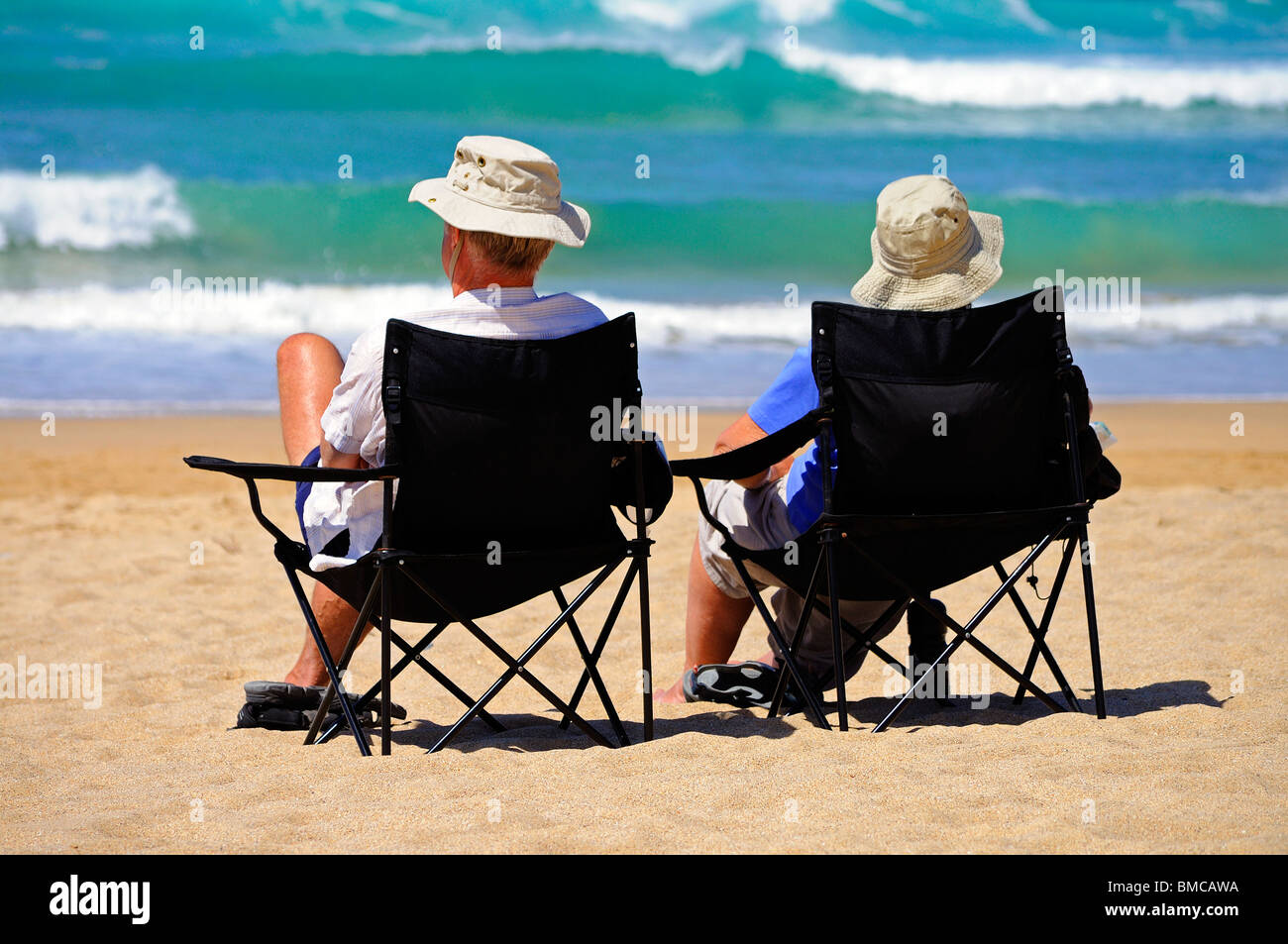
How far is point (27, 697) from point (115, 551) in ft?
7.12

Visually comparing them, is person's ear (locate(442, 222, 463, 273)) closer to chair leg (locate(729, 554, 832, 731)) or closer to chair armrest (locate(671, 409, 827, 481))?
chair armrest (locate(671, 409, 827, 481))

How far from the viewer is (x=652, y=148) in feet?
65.6

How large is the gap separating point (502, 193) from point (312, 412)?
75 centimetres

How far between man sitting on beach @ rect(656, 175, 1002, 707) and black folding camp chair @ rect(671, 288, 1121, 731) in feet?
0.48

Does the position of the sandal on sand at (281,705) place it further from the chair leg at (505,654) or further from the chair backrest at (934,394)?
the chair backrest at (934,394)

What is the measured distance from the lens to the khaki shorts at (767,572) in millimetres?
3066

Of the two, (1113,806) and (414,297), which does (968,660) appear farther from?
(414,297)

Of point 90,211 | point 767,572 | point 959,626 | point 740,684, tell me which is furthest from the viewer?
point 90,211

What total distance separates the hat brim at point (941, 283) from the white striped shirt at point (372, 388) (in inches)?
24.6

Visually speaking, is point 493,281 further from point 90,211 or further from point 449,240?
point 90,211

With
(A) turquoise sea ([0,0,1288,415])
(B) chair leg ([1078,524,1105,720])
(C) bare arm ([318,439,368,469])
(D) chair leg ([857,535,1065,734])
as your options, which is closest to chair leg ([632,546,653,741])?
(D) chair leg ([857,535,1065,734])

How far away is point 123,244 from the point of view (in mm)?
17047

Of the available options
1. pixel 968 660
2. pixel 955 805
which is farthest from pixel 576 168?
pixel 955 805

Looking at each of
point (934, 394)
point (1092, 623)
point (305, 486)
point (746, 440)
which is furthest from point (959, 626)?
point (305, 486)
